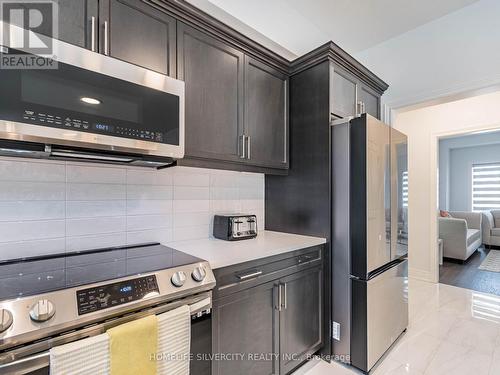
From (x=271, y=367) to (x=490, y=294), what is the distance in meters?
3.15

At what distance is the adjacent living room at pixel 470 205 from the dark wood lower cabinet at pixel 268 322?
329 cm

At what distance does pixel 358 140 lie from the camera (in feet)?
5.78

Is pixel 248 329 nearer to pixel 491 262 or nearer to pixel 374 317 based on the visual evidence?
pixel 374 317

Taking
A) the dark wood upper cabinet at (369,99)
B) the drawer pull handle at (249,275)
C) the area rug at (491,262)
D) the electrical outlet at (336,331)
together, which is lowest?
the area rug at (491,262)

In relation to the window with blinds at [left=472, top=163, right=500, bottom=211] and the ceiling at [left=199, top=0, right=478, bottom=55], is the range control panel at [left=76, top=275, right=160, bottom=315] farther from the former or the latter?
the window with blinds at [left=472, top=163, right=500, bottom=211]

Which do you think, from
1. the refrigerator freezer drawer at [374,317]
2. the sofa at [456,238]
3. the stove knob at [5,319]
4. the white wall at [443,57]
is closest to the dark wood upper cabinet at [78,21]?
the stove knob at [5,319]

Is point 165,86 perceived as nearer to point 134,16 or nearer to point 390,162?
point 134,16

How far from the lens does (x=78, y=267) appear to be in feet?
3.60

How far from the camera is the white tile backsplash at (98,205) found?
4.10 feet

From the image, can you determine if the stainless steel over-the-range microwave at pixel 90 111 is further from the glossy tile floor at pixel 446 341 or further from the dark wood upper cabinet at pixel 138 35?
the glossy tile floor at pixel 446 341

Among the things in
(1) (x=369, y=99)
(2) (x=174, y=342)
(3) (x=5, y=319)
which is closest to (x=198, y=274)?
(2) (x=174, y=342)

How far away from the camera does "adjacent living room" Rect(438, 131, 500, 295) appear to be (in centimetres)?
435

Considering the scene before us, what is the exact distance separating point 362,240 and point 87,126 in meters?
1.67

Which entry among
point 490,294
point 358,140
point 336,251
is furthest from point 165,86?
point 490,294
